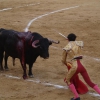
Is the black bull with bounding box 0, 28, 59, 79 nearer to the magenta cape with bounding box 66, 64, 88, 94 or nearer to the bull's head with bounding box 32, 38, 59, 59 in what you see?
the bull's head with bounding box 32, 38, 59, 59

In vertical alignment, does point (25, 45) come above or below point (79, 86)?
above

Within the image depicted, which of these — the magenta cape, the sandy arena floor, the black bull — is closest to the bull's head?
the black bull

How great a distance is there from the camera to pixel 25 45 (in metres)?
8.51

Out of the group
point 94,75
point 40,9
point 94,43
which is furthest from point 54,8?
point 94,75

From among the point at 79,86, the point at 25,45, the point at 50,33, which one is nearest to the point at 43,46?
the point at 25,45

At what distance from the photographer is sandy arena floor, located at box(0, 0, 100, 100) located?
311 inches

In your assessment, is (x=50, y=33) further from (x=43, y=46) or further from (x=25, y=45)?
(x=43, y=46)

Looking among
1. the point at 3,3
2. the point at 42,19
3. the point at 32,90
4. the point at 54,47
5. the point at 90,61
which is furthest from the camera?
the point at 3,3

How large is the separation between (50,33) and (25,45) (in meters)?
5.46

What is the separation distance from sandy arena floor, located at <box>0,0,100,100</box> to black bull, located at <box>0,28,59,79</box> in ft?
1.72

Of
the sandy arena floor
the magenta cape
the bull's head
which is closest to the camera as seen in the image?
the magenta cape

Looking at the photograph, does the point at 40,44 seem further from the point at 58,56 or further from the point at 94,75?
the point at 58,56

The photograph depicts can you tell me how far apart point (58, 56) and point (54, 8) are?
9.82 metres

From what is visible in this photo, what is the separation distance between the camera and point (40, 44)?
8203mm
